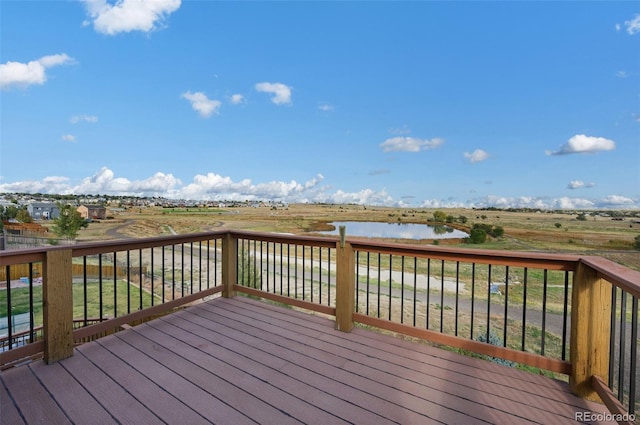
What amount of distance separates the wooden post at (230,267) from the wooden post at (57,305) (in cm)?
166

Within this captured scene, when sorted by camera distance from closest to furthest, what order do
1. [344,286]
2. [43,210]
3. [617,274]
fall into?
[617,274] → [344,286] → [43,210]

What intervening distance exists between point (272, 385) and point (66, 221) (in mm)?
28103

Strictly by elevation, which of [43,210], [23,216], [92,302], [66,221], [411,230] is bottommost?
[92,302]

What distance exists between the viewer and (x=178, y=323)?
9.68ft

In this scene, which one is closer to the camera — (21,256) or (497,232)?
(21,256)

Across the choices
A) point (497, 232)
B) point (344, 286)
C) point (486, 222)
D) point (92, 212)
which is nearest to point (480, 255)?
point (344, 286)

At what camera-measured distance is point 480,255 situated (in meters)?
2.25

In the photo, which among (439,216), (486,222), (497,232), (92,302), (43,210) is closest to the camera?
(92,302)

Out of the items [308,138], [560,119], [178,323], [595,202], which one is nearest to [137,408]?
[178,323]

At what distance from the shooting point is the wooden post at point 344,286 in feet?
9.24

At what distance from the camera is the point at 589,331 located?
1.85m

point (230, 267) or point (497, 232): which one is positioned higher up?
point (230, 267)

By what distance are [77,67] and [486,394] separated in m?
16.2

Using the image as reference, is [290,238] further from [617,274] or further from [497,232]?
[497,232]
